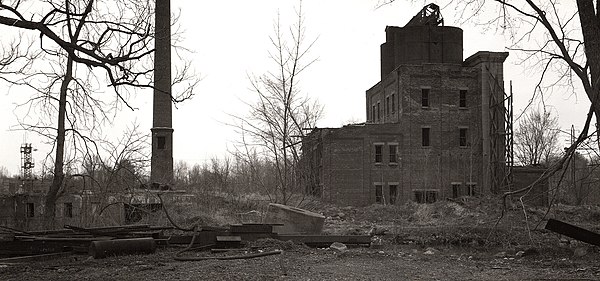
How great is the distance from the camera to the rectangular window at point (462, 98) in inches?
1692

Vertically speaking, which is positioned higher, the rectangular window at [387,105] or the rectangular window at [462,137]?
the rectangular window at [387,105]

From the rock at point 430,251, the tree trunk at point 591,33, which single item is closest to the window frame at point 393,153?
the rock at point 430,251

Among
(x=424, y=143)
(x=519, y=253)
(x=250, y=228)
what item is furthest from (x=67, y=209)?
(x=424, y=143)

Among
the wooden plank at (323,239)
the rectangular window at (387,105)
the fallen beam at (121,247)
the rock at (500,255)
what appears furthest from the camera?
the rectangular window at (387,105)

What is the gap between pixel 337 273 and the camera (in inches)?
431

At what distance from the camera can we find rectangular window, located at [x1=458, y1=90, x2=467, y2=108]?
141 ft

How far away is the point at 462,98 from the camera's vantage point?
43.2 metres

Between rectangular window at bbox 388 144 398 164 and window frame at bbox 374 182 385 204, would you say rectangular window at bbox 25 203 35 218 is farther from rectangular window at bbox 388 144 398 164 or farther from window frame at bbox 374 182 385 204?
rectangular window at bbox 388 144 398 164

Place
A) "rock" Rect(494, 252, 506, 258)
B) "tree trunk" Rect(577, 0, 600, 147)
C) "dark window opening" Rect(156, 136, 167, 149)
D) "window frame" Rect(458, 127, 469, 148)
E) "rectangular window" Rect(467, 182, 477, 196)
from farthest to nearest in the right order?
"window frame" Rect(458, 127, 469, 148) → "rectangular window" Rect(467, 182, 477, 196) → "dark window opening" Rect(156, 136, 167, 149) → "rock" Rect(494, 252, 506, 258) → "tree trunk" Rect(577, 0, 600, 147)

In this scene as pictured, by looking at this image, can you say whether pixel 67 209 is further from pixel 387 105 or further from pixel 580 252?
pixel 387 105

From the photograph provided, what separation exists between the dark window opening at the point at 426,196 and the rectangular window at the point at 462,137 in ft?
13.5

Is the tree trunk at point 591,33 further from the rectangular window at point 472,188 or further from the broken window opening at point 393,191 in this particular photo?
the rectangular window at point 472,188

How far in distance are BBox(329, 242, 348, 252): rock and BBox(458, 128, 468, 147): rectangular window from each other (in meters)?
Answer: 29.4

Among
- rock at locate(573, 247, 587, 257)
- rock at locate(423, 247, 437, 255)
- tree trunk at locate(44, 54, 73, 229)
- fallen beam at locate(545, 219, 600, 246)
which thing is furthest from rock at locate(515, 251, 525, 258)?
tree trunk at locate(44, 54, 73, 229)
